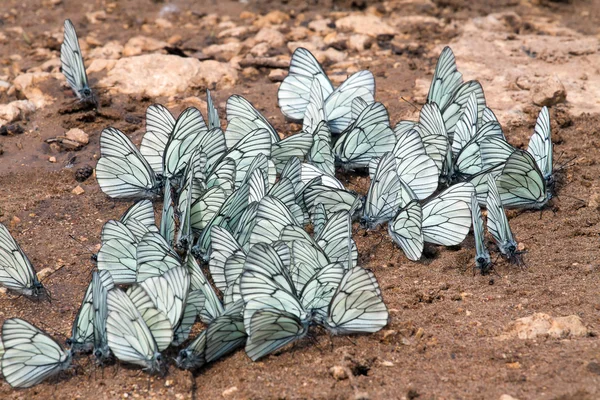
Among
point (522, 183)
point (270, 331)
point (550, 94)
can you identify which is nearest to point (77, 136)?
point (270, 331)

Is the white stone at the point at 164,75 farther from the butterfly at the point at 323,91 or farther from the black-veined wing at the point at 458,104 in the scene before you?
the black-veined wing at the point at 458,104

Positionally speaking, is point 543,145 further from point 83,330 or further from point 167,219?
point 83,330

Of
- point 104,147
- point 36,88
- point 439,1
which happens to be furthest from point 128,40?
point 439,1

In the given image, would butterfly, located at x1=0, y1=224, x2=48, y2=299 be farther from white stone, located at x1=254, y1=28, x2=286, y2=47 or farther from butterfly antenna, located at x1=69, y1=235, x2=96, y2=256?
white stone, located at x1=254, y1=28, x2=286, y2=47

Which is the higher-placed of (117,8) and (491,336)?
(117,8)

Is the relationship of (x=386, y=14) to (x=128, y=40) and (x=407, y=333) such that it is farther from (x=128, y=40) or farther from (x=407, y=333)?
(x=407, y=333)
